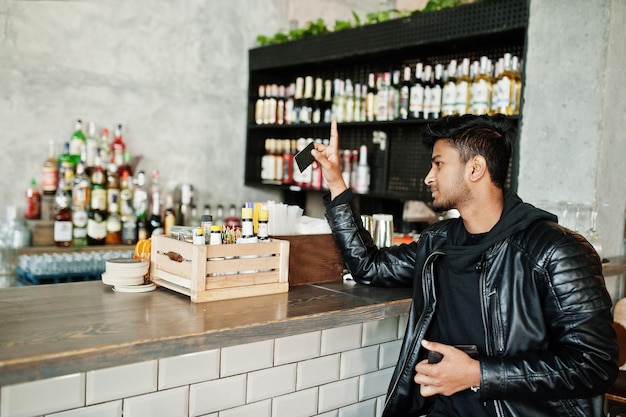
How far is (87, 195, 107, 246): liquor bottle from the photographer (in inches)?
151

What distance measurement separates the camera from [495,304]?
4.86 ft

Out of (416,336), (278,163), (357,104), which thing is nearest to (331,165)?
(416,336)

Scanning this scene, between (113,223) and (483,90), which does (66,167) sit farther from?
(483,90)

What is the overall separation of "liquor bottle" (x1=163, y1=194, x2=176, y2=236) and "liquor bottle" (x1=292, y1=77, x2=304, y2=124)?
45.5 inches

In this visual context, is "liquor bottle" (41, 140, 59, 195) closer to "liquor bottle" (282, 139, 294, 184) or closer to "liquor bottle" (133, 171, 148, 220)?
"liquor bottle" (133, 171, 148, 220)

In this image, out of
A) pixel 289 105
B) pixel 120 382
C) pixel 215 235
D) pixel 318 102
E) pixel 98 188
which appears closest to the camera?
pixel 120 382

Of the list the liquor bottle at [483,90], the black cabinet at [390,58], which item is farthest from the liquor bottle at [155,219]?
the liquor bottle at [483,90]

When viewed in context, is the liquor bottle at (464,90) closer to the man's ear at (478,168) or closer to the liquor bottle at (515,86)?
the liquor bottle at (515,86)

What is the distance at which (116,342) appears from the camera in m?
1.12

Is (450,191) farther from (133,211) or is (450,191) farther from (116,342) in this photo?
(133,211)

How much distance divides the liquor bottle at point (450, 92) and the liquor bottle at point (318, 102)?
3.82 feet

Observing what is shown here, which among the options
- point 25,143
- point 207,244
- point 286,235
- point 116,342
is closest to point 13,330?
point 116,342

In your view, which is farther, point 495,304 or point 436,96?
point 436,96

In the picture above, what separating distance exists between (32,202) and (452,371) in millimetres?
3309
